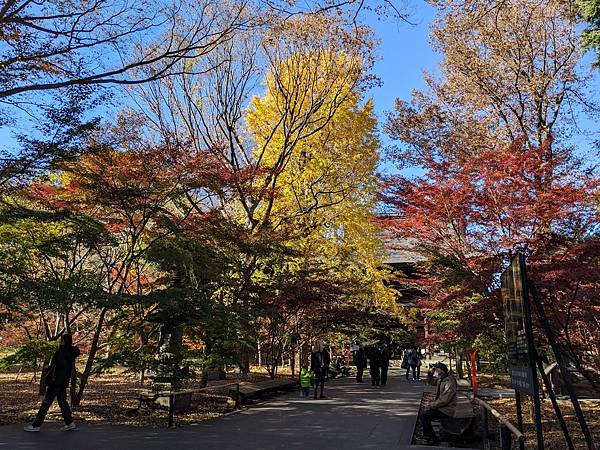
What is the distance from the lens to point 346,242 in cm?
1941

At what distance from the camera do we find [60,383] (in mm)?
7938

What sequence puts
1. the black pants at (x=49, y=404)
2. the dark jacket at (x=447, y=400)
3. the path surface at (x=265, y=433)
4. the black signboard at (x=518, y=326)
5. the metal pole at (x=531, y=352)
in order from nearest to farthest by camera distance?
the metal pole at (x=531, y=352) → the black signboard at (x=518, y=326) → the path surface at (x=265, y=433) → the black pants at (x=49, y=404) → the dark jacket at (x=447, y=400)

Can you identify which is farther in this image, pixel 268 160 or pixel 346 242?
pixel 346 242

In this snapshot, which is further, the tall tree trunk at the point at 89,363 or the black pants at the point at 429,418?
the tall tree trunk at the point at 89,363

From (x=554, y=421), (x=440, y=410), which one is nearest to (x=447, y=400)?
(x=440, y=410)

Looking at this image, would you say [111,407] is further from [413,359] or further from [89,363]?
[413,359]

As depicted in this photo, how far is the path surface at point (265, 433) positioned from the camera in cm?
707

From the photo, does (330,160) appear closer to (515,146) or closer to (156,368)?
(515,146)

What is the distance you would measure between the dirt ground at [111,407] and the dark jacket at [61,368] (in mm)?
1262

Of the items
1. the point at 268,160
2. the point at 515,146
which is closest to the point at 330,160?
the point at 268,160

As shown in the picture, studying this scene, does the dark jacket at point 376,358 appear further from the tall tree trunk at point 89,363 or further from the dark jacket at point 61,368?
the dark jacket at point 61,368

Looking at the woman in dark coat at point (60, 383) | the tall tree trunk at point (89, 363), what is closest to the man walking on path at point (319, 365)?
the tall tree trunk at point (89, 363)

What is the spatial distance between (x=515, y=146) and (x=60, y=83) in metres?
8.68

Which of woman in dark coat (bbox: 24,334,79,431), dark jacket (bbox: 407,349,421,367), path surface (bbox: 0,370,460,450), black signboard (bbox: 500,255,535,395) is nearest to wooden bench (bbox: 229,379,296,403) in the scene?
path surface (bbox: 0,370,460,450)
